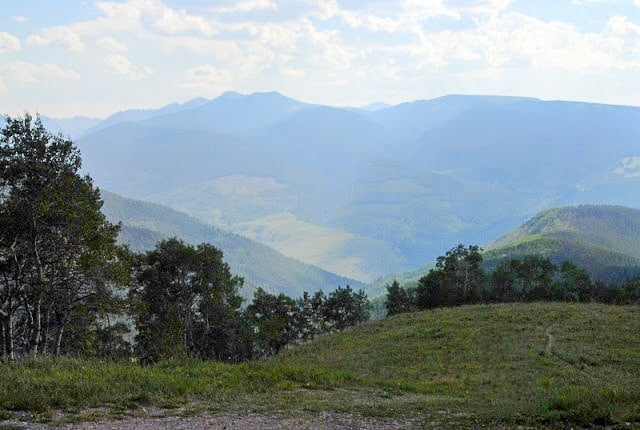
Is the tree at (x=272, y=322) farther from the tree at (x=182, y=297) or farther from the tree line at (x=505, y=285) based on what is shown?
the tree line at (x=505, y=285)

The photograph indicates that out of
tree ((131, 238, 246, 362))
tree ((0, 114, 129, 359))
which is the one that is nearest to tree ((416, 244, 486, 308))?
tree ((131, 238, 246, 362))

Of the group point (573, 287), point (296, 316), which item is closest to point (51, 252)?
point (296, 316)

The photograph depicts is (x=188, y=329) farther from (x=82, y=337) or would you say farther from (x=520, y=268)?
(x=520, y=268)

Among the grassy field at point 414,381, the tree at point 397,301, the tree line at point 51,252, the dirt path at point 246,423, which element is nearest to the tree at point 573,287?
the tree at point 397,301

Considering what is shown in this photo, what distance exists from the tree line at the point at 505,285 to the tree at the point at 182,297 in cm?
3321

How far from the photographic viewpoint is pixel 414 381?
816 inches

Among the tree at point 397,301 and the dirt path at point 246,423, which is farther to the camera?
the tree at point 397,301

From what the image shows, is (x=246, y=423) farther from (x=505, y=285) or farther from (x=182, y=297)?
(x=505, y=285)

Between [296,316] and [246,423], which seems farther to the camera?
[296,316]

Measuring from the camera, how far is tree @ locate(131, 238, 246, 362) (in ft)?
115

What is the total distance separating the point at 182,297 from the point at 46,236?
19775 millimetres

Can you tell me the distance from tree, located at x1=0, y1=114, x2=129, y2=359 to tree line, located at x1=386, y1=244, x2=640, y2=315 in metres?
52.5

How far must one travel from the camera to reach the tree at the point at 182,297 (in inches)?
1380

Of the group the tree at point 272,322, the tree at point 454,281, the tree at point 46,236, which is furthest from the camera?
the tree at point 454,281
